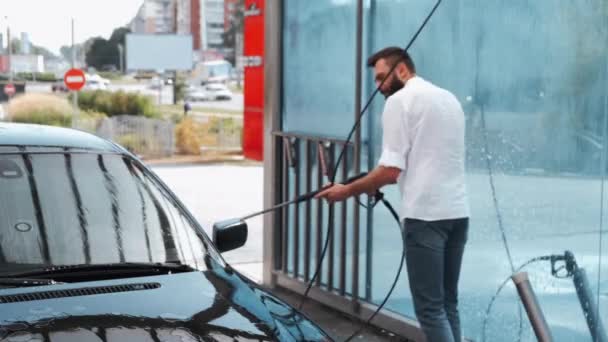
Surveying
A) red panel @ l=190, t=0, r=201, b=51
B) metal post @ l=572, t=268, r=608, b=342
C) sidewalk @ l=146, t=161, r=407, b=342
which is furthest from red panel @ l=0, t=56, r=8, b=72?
metal post @ l=572, t=268, r=608, b=342

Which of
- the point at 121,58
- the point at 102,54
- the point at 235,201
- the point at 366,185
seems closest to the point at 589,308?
the point at 366,185

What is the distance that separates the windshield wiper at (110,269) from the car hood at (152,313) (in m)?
0.09

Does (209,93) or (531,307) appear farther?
(209,93)

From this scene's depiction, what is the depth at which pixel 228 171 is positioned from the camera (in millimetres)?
23938

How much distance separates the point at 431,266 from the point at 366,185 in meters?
0.54

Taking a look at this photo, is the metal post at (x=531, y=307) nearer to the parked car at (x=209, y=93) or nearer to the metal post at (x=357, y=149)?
the metal post at (x=357, y=149)

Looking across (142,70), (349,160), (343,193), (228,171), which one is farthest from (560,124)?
(142,70)

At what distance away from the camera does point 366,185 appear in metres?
5.39

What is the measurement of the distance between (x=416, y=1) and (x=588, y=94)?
170cm

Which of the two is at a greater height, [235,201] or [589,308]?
[589,308]

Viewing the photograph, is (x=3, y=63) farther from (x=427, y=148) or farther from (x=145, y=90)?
(x=427, y=148)

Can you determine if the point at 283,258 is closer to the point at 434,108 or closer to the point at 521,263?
the point at 521,263

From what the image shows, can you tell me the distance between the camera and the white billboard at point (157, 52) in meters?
32.6

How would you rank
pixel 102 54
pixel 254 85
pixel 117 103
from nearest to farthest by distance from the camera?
pixel 254 85, pixel 117 103, pixel 102 54
